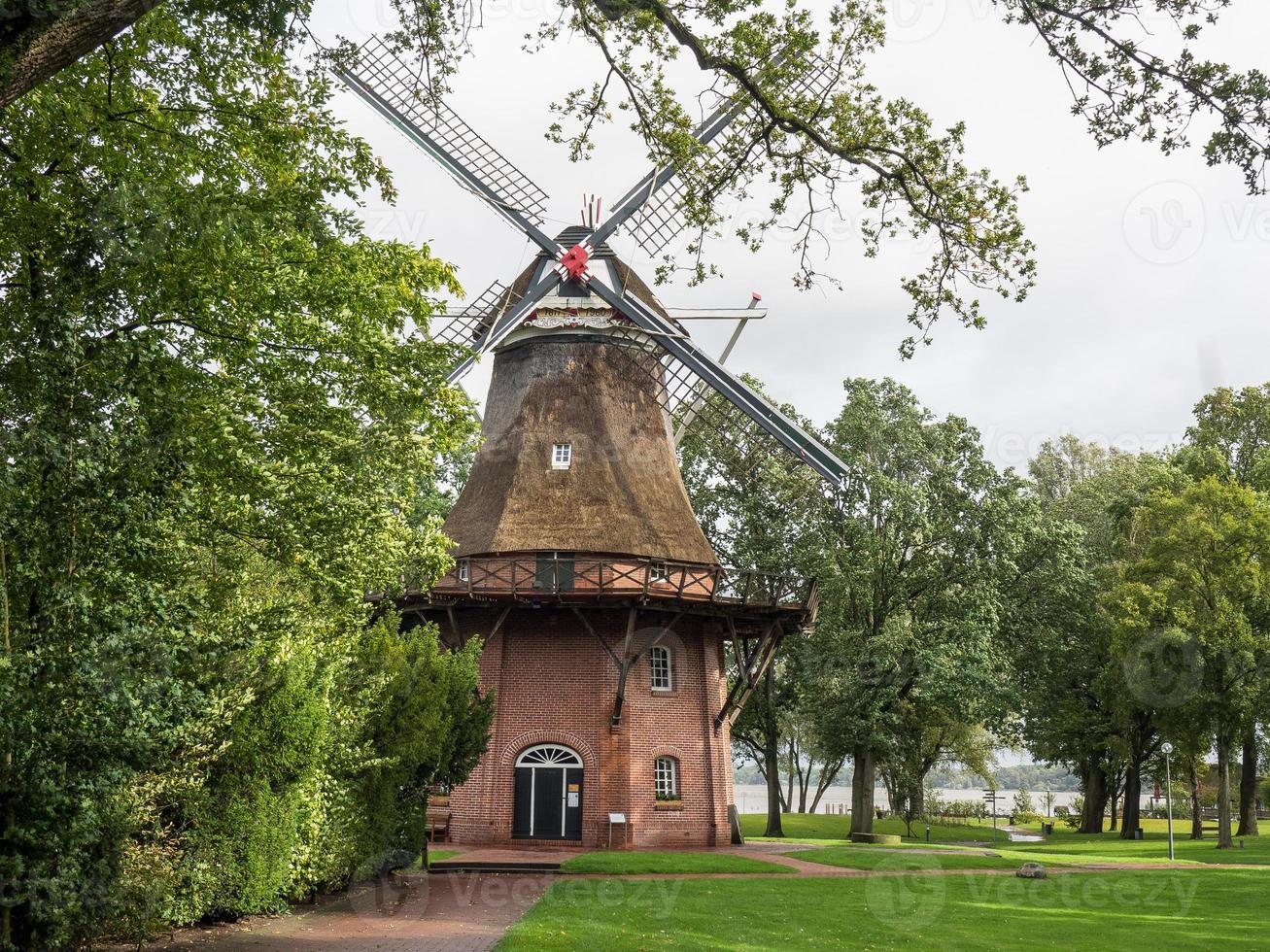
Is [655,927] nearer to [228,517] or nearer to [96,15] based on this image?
[228,517]

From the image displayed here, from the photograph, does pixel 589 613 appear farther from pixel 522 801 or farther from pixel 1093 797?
pixel 1093 797

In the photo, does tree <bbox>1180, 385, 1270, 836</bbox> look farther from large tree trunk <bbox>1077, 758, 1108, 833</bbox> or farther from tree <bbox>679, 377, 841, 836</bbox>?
tree <bbox>679, 377, 841, 836</bbox>

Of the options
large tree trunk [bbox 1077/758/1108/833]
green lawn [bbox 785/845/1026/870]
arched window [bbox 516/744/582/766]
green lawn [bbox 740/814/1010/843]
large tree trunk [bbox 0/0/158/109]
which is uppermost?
large tree trunk [bbox 0/0/158/109]

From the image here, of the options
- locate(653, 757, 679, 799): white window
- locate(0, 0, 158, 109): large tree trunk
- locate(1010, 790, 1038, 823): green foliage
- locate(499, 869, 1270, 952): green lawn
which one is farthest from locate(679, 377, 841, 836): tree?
locate(0, 0, 158, 109): large tree trunk

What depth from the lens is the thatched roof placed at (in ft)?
87.5

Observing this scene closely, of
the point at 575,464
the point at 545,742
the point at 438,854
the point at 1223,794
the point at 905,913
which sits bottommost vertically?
the point at 438,854

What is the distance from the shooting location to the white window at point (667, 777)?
87.8 ft

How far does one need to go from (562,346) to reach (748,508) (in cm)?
1057

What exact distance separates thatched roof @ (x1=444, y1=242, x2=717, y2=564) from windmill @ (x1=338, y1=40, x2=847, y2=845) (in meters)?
→ 0.05

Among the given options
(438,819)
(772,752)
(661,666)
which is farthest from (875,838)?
(438,819)

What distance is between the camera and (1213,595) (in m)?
32.1

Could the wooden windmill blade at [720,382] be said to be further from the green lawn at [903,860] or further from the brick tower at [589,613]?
the green lawn at [903,860]

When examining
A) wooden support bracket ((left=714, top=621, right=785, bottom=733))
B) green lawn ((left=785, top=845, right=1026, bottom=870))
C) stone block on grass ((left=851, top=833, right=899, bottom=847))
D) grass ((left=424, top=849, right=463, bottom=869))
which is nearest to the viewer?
grass ((left=424, top=849, right=463, bottom=869))

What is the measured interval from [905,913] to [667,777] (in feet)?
37.7
